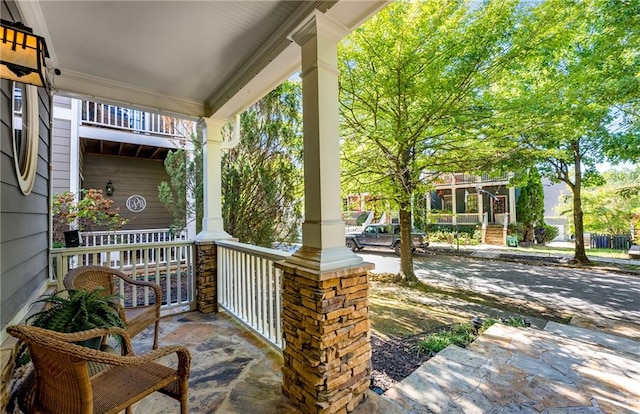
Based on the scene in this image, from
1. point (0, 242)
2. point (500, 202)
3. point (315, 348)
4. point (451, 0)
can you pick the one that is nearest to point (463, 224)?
point (500, 202)

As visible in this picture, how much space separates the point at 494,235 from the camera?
42.9ft

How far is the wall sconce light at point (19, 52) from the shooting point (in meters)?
1.38

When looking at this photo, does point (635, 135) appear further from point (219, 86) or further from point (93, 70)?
point (93, 70)

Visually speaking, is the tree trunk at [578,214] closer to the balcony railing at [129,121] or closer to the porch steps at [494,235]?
the porch steps at [494,235]

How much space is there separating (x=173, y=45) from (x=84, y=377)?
2492mm

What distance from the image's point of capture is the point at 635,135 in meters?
6.54

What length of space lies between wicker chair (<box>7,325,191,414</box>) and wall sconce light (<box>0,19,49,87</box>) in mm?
1278

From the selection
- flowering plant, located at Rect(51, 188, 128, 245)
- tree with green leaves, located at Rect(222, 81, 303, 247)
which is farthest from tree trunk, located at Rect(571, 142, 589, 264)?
flowering plant, located at Rect(51, 188, 128, 245)

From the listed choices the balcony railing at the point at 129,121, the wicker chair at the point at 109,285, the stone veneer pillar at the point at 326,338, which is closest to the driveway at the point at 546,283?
the stone veneer pillar at the point at 326,338

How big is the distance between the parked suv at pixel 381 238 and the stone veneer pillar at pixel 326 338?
938 cm

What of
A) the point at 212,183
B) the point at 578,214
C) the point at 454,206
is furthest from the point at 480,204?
the point at 212,183

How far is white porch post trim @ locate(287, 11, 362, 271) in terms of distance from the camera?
6.19 feet

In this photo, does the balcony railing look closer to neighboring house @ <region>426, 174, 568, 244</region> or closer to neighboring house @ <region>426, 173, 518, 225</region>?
neighboring house @ <region>426, 173, 518, 225</region>

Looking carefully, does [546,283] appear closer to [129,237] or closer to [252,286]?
[252,286]
